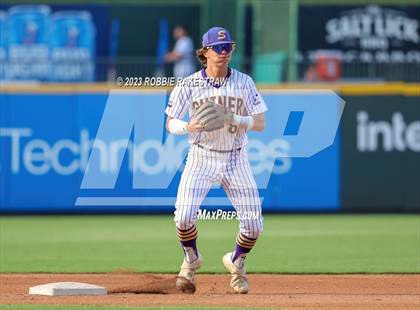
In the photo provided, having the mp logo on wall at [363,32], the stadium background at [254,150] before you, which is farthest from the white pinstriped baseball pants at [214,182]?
the mp logo on wall at [363,32]

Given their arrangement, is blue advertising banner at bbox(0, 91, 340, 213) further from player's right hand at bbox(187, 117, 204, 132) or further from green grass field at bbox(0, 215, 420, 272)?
player's right hand at bbox(187, 117, 204, 132)

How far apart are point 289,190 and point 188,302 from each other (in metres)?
10.5

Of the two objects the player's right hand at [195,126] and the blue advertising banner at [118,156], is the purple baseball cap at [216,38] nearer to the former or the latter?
the player's right hand at [195,126]

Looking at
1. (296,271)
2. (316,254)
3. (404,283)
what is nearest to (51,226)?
(316,254)

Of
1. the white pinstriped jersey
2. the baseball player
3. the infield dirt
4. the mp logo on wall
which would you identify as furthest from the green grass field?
the mp logo on wall

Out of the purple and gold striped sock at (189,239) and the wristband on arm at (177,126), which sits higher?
the wristband on arm at (177,126)

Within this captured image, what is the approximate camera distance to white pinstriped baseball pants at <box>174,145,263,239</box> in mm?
9539

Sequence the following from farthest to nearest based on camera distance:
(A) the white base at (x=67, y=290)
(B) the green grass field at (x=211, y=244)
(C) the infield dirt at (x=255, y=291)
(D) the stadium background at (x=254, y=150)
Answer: (D) the stadium background at (x=254, y=150) → (B) the green grass field at (x=211, y=244) → (A) the white base at (x=67, y=290) → (C) the infield dirt at (x=255, y=291)

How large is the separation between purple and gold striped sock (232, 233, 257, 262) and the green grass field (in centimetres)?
220

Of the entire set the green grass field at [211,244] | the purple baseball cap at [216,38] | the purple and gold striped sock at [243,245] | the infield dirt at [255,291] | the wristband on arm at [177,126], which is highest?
the purple baseball cap at [216,38]

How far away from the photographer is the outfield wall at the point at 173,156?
19.0m

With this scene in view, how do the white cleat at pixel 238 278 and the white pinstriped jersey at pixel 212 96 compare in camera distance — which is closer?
the white pinstriped jersey at pixel 212 96

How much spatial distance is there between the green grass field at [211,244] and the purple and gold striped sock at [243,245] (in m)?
2.20

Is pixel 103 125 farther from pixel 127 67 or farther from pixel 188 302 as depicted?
pixel 188 302
